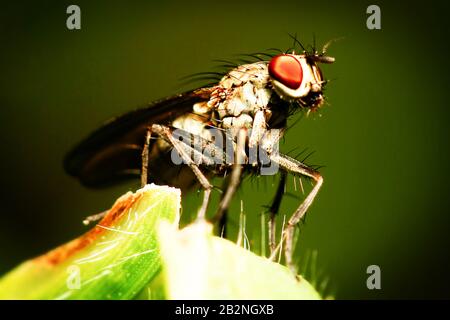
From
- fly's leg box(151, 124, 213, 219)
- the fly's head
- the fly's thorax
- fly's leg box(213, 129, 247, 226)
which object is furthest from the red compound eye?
fly's leg box(151, 124, 213, 219)

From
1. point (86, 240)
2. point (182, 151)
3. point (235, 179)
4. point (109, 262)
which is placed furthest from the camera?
point (182, 151)

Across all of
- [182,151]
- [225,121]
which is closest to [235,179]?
[182,151]

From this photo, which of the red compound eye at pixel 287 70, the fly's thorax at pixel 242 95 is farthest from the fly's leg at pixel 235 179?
the red compound eye at pixel 287 70

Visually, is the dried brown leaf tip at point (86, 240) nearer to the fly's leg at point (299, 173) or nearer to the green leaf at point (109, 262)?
the green leaf at point (109, 262)

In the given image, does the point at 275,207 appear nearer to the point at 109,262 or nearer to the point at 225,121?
the point at 225,121
